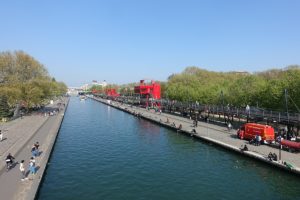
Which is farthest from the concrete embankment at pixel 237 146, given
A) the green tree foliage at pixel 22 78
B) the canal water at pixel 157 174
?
the green tree foliage at pixel 22 78

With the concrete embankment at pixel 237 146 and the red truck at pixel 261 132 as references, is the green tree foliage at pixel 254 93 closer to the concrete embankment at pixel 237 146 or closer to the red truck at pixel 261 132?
the red truck at pixel 261 132

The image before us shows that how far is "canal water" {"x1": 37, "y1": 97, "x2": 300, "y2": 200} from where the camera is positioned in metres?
26.3

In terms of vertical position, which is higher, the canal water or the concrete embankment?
the concrete embankment

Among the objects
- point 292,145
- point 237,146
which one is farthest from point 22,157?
point 292,145

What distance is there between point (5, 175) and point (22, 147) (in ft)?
42.7

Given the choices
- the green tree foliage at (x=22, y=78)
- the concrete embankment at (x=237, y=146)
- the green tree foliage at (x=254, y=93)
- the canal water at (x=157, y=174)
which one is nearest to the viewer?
the canal water at (x=157, y=174)

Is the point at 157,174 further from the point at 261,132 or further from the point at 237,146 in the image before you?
the point at 261,132

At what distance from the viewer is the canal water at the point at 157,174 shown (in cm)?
2628

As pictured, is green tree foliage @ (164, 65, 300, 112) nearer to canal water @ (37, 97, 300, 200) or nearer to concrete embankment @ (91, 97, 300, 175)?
concrete embankment @ (91, 97, 300, 175)

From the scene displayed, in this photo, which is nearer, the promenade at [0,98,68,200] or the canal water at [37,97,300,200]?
the promenade at [0,98,68,200]

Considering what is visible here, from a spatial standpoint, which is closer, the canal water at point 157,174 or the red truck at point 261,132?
the canal water at point 157,174

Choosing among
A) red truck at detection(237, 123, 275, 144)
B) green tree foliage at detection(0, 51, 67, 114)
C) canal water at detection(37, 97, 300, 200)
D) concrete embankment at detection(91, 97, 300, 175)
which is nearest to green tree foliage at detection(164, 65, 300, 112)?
red truck at detection(237, 123, 275, 144)

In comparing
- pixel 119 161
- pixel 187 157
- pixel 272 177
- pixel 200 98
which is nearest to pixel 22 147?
pixel 119 161

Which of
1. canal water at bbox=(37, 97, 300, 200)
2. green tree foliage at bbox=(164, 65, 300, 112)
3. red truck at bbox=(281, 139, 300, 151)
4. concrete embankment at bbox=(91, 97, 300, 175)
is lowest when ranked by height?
canal water at bbox=(37, 97, 300, 200)
